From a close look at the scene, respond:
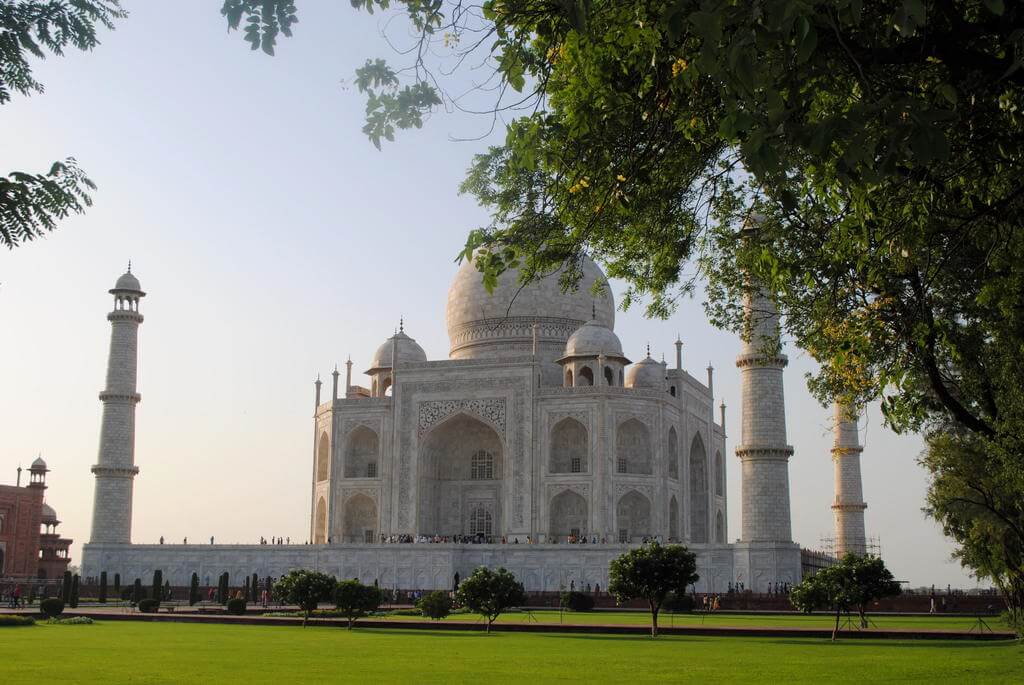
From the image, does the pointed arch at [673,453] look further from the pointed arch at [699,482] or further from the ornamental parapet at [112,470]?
the ornamental parapet at [112,470]

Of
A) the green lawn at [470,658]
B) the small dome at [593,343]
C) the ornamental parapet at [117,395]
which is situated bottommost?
the green lawn at [470,658]

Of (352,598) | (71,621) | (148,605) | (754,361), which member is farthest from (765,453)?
(71,621)

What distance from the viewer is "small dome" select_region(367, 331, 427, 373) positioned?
117ft

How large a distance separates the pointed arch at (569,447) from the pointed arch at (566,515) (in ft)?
2.93

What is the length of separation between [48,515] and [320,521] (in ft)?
51.5

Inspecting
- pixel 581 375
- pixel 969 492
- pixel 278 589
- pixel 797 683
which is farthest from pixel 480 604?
pixel 581 375

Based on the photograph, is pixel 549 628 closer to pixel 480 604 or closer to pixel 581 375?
pixel 480 604

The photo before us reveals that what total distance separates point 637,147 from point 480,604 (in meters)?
11.8

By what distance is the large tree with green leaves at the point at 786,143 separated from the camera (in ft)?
13.6

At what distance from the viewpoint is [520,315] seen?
36375mm

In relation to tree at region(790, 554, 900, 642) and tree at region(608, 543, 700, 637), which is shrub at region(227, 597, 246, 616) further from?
tree at region(790, 554, 900, 642)

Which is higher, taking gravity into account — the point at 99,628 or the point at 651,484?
the point at 651,484

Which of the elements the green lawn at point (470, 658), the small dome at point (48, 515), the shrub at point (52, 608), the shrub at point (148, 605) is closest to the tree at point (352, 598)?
the green lawn at point (470, 658)

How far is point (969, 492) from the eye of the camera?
17.4 m
